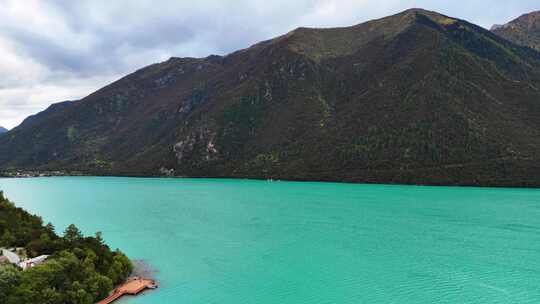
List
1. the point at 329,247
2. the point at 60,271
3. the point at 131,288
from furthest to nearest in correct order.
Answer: the point at 329,247
the point at 131,288
the point at 60,271

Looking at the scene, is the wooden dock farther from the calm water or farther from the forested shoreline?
the calm water

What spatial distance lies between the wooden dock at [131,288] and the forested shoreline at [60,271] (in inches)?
35.6

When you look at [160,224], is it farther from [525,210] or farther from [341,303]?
[525,210]

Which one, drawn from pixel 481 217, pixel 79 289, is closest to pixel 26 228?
pixel 79 289

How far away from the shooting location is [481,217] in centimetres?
9425

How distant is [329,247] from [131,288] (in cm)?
3430

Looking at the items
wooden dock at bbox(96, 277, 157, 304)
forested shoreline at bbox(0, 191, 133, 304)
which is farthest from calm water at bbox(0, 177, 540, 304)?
forested shoreline at bbox(0, 191, 133, 304)

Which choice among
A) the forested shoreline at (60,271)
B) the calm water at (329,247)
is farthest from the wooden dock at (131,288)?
the calm water at (329,247)

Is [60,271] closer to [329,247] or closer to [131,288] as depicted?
[131,288]

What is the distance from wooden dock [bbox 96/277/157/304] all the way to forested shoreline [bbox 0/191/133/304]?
35.6 inches

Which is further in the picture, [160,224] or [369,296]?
[160,224]

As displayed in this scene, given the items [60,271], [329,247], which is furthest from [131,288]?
[329,247]

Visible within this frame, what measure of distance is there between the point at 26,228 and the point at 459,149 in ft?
614

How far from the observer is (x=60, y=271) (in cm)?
4169
